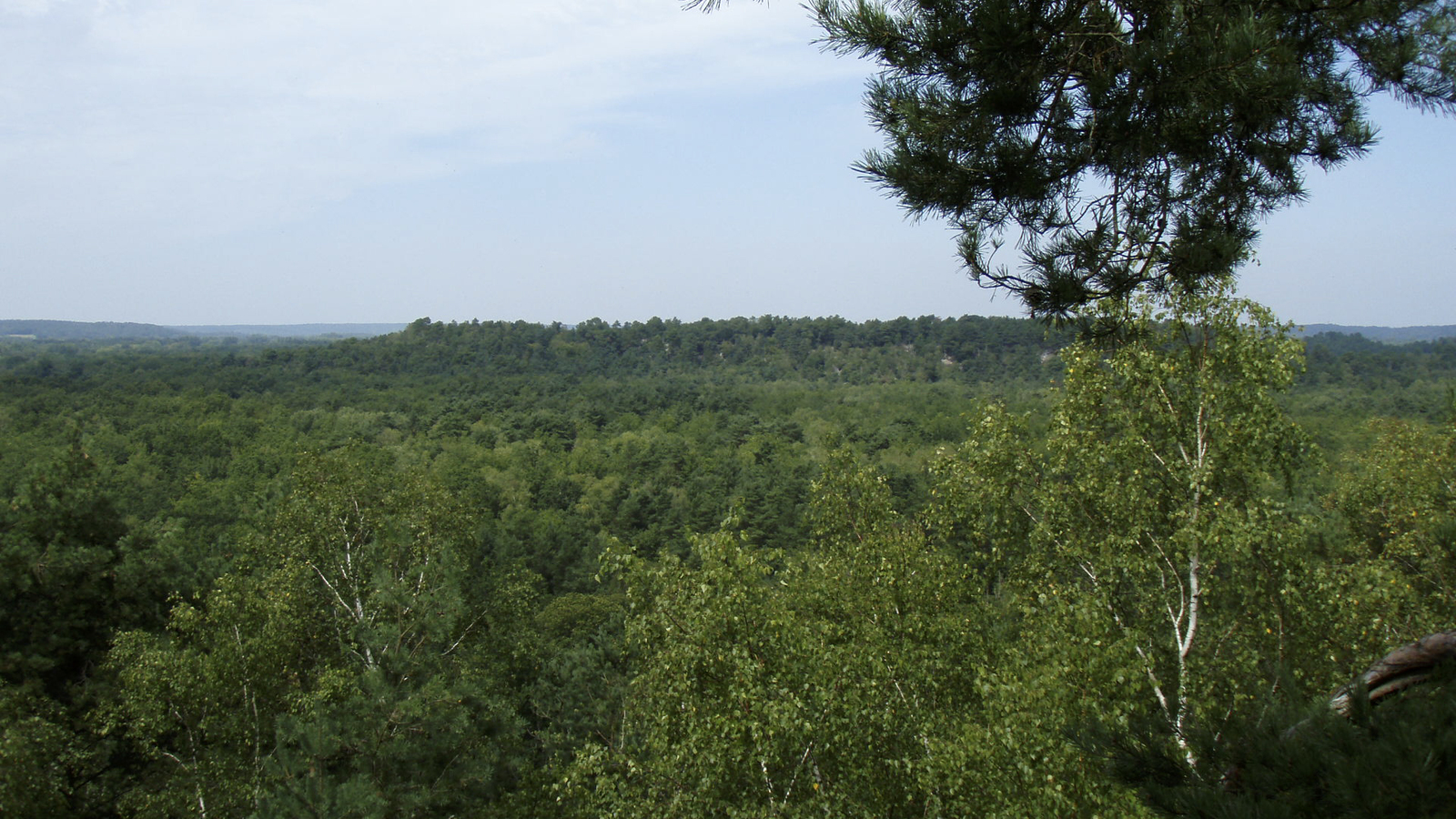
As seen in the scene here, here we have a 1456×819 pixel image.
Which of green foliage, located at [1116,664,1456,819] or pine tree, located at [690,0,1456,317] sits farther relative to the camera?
pine tree, located at [690,0,1456,317]

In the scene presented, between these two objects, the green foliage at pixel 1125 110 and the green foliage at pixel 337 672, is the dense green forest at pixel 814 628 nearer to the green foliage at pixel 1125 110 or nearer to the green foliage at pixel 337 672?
the green foliage at pixel 337 672

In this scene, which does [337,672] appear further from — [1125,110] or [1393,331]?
[1393,331]

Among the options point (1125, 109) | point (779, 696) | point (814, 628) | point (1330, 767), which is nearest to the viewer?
point (1330, 767)

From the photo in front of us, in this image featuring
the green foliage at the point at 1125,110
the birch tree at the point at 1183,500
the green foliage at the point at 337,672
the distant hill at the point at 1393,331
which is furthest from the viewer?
the distant hill at the point at 1393,331

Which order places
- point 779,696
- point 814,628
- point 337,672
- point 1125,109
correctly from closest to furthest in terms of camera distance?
point 1125,109 < point 779,696 < point 814,628 < point 337,672

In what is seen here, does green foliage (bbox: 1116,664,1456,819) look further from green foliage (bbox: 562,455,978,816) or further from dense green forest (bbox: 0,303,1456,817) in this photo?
green foliage (bbox: 562,455,978,816)

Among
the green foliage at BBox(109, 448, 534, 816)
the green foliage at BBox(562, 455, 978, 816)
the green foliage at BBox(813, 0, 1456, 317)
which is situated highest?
the green foliage at BBox(813, 0, 1456, 317)

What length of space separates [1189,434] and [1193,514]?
89 centimetres

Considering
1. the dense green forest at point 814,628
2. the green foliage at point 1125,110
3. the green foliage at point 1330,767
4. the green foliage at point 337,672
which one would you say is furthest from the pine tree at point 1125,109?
the green foliage at point 337,672

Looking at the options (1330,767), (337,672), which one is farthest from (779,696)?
(337,672)

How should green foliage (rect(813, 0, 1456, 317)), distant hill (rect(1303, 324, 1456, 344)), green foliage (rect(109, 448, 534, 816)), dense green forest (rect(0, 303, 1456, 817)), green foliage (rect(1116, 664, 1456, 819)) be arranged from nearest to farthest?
green foliage (rect(1116, 664, 1456, 819)) → green foliage (rect(813, 0, 1456, 317)) → dense green forest (rect(0, 303, 1456, 817)) → green foliage (rect(109, 448, 534, 816)) → distant hill (rect(1303, 324, 1456, 344))

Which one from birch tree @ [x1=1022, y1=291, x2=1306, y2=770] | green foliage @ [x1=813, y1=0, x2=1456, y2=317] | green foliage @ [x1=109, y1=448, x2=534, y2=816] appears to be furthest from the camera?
green foliage @ [x1=109, y1=448, x2=534, y2=816]

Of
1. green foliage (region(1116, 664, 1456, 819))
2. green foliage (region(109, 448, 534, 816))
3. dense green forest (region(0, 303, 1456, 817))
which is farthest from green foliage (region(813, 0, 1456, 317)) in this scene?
green foliage (region(109, 448, 534, 816))

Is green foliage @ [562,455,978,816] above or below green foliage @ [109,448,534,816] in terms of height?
above
